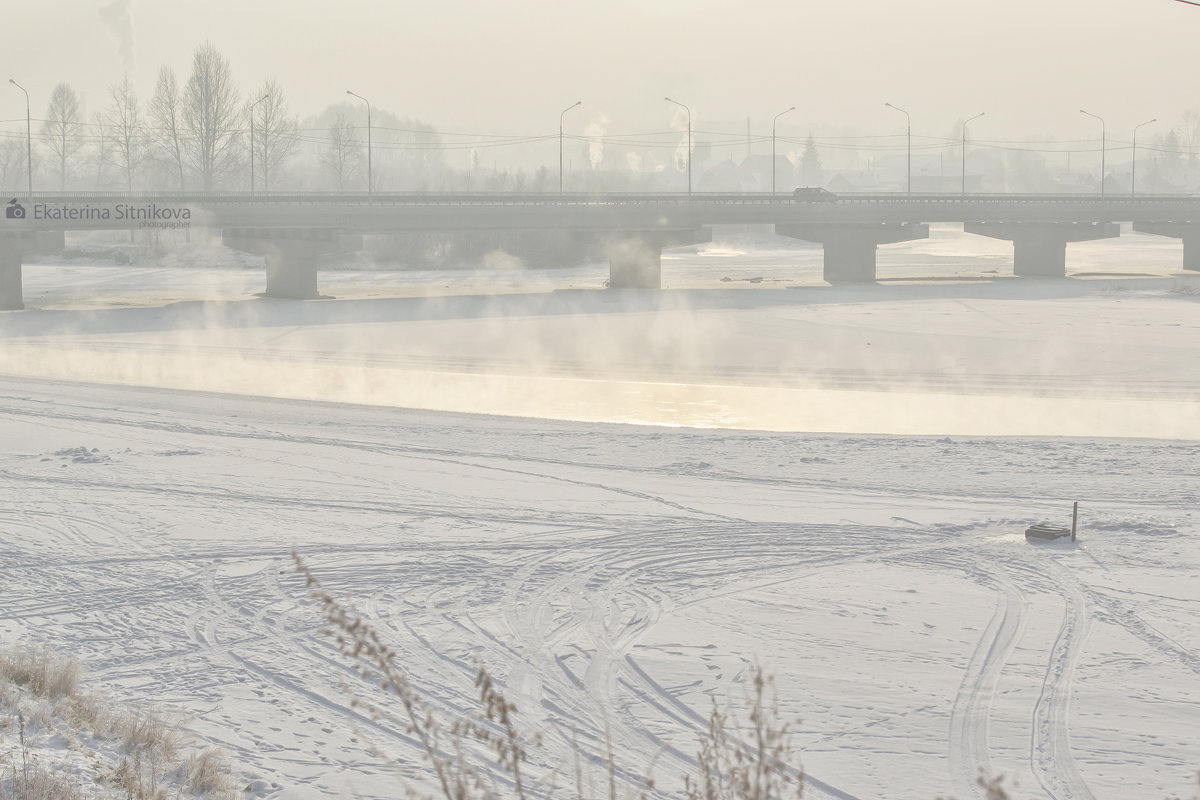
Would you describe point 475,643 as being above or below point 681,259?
below

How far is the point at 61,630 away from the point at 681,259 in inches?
3715

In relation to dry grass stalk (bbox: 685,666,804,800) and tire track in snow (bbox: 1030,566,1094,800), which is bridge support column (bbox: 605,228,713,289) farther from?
dry grass stalk (bbox: 685,666,804,800)

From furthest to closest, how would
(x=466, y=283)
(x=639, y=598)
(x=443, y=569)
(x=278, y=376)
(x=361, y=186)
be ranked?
(x=361, y=186), (x=466, y=283), (x=278, y=376), (x=443, y=569), (x=639, y=598)

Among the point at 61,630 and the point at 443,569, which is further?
the point at 443,569

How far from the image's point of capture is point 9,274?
176 ft

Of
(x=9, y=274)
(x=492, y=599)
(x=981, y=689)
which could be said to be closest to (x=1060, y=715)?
(x=981, y=689)

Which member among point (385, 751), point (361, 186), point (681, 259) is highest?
point (361, 186)

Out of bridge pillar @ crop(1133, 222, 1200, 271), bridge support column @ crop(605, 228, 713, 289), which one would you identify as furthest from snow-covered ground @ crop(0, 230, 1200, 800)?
bridge pillar @ crop(1133, 222, 1200, 271)

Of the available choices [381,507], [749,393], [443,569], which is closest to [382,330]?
[749,393]

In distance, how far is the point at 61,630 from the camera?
35.0 feet

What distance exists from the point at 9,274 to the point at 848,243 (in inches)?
1727

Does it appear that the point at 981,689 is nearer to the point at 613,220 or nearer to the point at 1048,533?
the point at 1048,533

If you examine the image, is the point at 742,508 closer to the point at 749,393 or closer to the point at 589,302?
the point at 749,393

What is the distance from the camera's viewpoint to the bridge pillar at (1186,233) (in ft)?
262
